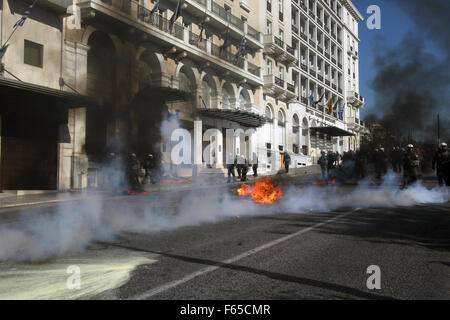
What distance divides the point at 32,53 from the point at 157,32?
6.46 metres

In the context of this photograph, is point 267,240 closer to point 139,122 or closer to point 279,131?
point 139,122

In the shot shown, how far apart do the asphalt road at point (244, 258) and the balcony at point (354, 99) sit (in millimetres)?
56604

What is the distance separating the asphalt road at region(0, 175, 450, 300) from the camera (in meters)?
3.54

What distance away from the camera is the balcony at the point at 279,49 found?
3666 cm

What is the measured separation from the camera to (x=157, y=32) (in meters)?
19.1

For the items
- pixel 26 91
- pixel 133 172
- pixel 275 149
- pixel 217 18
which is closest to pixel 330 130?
pixel 275 149

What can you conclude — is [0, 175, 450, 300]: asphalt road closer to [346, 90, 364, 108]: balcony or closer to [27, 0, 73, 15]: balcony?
[27, 0, 73, 15]: balcony

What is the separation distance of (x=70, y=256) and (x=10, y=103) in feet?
39.2

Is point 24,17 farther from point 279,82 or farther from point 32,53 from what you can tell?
point 279,82

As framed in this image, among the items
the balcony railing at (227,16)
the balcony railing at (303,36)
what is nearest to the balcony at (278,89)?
the balcony railing at (227,16)

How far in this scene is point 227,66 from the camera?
2819 cm

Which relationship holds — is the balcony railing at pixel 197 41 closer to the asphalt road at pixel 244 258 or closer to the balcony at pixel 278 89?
the balcony at pixel 278 89

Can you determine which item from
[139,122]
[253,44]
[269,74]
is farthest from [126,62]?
[269,74]

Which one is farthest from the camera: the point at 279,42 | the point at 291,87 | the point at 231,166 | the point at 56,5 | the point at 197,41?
the point at 291,87
